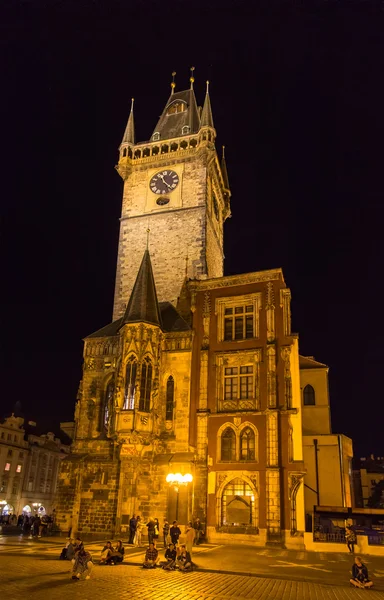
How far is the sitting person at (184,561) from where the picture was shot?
16717 mm

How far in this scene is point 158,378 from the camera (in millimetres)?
31188

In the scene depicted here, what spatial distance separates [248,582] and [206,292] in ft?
68.8

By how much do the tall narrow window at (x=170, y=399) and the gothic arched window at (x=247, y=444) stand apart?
4.68 m

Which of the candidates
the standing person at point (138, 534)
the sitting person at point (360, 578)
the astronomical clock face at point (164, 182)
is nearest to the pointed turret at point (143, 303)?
the astronomical clock face at point (164, 182)

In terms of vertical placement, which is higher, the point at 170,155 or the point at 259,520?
the point at 170,155

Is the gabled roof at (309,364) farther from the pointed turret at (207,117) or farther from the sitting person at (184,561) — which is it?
the sitting person at (184,561)

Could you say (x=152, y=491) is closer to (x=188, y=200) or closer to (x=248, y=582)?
(x=248, y=582)

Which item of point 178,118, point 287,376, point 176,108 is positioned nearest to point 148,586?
point 287,376

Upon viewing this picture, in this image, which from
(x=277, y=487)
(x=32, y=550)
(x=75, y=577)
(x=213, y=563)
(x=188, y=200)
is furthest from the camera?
(x=188, y=200)

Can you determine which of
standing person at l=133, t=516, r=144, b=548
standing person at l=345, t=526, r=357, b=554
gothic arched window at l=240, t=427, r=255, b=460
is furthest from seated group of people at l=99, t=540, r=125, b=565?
gothic arched window at l=240, t=427, r=255, b=460

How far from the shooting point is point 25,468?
6650 centimetres

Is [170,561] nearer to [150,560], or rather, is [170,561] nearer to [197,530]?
[150,560]

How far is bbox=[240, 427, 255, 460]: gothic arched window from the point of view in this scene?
29109 mm

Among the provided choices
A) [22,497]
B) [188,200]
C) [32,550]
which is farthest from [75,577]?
[22,497]
